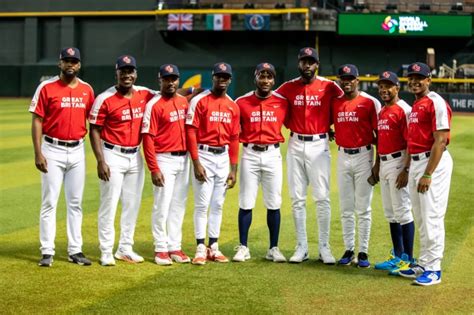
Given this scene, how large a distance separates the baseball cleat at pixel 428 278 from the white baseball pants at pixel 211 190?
2.13 meters

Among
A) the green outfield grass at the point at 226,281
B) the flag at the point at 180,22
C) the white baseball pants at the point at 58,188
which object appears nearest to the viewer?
the green outfield grass at the point at 226,281

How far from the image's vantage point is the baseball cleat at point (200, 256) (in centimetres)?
730

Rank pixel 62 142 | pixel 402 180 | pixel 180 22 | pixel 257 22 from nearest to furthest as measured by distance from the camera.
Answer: pixel 402 180 → pixel 62 142 → pixel 257 22 → pixel 180 22

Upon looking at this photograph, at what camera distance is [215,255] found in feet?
24.5

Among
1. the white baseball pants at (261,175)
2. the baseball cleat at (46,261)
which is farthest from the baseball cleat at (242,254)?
the baseball cleat at (46,261)

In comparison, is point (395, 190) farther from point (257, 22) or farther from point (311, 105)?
point (257, 22)

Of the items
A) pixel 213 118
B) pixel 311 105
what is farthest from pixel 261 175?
pixel 311 105

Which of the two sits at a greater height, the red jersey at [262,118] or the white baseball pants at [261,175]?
the red jersey at [262,118]

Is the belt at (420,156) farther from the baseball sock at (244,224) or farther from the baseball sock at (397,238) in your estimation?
the baseball sock at (244,224)

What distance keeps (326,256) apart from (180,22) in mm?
28792

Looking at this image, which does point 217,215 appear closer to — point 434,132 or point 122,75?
point 122,75

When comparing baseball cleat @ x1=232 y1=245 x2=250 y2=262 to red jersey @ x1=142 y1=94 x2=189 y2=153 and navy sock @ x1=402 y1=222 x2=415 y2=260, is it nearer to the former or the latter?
red jersey @ x1=142 y1=94 x2=189 y2=153

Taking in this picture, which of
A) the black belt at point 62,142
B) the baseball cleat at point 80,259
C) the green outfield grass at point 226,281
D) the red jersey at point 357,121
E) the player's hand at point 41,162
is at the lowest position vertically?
the green outfield grass at point 226,281

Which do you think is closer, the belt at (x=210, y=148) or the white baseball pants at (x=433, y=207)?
the white baseball pants at (x=433, y=207)
